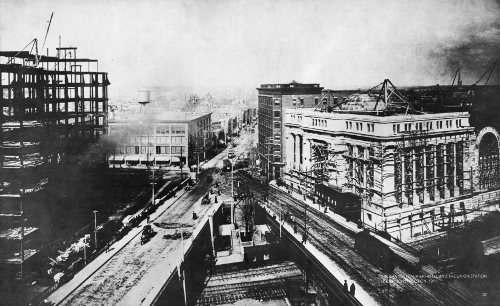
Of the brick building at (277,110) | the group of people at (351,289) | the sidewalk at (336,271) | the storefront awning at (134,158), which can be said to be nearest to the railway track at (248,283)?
the sidewalk at (336,271)

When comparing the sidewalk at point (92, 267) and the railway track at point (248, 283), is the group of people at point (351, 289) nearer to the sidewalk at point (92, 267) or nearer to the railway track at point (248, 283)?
the railway track at point (248, 283)

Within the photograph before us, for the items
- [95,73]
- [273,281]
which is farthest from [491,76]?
[95,73]

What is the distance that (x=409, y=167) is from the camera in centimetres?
2736

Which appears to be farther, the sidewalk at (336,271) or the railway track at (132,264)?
the sidewalk at (336,271)

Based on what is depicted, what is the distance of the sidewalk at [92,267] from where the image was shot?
57.7 ft

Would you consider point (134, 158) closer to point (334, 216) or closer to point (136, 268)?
point (136, 268)

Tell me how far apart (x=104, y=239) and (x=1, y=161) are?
288 inches

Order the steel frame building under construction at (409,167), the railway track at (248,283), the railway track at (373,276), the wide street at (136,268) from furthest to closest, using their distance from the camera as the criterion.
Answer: the steel frame building under construction at (409,167) < the railway track at (248,283) < the railway track at (373,276) < the wide street at (136,268)

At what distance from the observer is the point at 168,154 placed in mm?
28641

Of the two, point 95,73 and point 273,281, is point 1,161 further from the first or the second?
point 273,281

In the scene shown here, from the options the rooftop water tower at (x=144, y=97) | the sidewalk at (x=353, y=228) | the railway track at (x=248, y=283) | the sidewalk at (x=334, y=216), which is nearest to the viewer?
the railway track at (x=248, y=283)

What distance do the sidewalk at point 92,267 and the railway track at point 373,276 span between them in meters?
10.4

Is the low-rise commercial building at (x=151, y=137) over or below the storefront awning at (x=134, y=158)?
over

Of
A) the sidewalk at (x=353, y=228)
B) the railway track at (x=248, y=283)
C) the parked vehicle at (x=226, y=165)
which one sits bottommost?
the railway track at (x=248, y=283)
